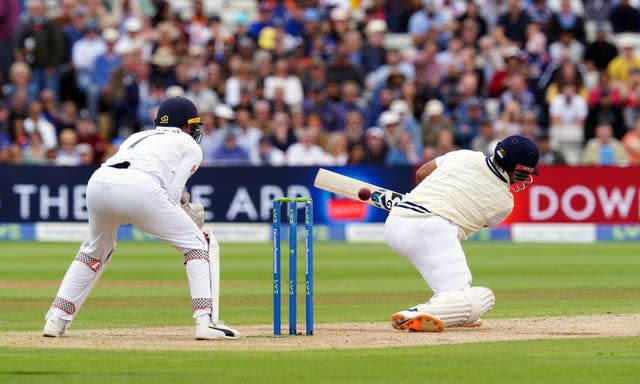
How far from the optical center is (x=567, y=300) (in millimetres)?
12570

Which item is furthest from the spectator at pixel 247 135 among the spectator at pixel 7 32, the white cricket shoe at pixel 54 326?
the white cricket shoe at pixel 54 326

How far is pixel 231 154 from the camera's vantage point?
22.1 metres

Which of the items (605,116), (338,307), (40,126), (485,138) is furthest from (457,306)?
(605,116)

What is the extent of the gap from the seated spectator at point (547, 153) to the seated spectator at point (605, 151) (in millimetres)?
441

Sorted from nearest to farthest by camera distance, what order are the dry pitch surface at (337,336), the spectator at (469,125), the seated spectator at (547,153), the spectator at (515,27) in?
the dry pitch surface at (337,336) → the seated spectator at (547,153) → the spectator at (469,125) → the spectator at (515,27)

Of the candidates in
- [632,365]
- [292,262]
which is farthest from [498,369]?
[292,262]

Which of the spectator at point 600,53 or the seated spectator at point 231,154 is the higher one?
the spectator at point 600,53

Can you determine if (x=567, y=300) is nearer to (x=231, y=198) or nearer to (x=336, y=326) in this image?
(x=336, y=326)

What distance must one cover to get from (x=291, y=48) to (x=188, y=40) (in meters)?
1.65

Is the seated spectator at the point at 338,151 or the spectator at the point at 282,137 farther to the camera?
the spectator at the point at 282,137

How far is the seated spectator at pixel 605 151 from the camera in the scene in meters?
22.0

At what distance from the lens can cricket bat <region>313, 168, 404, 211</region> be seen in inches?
404

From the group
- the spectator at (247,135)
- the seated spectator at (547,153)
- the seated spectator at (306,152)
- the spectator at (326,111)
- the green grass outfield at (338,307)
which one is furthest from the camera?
the spectator at (326,111)

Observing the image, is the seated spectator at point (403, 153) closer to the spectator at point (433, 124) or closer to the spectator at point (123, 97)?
the spectator at point (433, 124)
